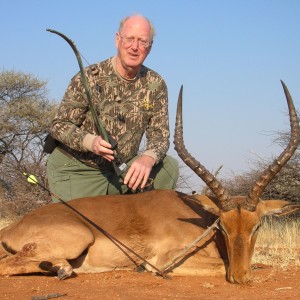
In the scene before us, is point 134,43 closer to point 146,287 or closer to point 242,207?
→ point 242,207

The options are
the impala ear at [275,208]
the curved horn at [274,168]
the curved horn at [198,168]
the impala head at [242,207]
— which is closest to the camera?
the impala head at [242,207]

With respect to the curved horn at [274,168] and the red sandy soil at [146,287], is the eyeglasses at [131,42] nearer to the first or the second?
the curved horn at [274,168]

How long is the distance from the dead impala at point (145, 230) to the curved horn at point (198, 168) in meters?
0.01

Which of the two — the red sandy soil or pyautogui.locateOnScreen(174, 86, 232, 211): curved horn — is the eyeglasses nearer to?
pyautogui.locateOnScreen(174, 86, 232, 211): curved horn

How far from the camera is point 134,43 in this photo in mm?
7633

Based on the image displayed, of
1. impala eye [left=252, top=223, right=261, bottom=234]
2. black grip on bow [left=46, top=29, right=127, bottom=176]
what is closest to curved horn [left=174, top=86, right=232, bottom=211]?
impala eye [left=252, top=223, right=261, bottom=234]

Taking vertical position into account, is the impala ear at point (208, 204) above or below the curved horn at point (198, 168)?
below

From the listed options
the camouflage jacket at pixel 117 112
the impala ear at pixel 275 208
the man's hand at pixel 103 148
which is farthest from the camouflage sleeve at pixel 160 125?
the impala ear at pixel 275 208

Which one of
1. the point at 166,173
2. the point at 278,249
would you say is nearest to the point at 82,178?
the point at 166,173

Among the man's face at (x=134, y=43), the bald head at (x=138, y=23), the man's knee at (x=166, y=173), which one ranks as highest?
the bald head at (x=138, y=23)

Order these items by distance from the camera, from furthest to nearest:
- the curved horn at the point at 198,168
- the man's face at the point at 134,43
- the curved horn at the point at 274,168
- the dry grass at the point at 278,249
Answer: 1. the man's face at the point at 134,43
2. the dry grass at the point at 278,249
3. the curved horn at the point at 198,168
4. the curved horn at the point at 274,168

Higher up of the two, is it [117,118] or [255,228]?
[117,118]

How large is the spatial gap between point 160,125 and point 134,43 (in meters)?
1.15

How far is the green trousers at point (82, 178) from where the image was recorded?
7977 millimetres
